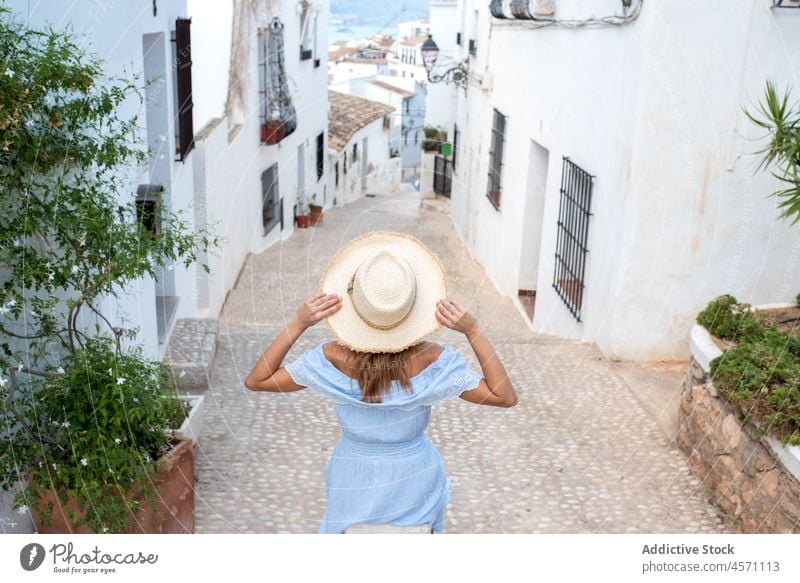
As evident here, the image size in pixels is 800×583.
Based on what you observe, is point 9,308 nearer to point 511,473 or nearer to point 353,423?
point 353,423

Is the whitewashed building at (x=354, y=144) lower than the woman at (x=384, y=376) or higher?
lower

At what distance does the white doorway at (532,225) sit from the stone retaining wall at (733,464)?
439cm

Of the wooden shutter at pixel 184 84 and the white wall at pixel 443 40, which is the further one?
the white wall at pixel 443 40

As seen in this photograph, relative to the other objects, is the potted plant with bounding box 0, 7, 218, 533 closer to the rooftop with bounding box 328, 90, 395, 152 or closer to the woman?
the woman

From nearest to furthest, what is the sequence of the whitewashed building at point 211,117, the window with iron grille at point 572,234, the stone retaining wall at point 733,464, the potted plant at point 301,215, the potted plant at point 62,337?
the potted plant at point 62,337 → the stone retaining wall at point 733,464 → the whitewashed building at point 211,117 → the window with iron grille at point 572,234 → the potted plant at point 301,215

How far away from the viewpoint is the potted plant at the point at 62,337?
312 cm

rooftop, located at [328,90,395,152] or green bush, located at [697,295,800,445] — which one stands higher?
green bush, located at [697,295,800,445]

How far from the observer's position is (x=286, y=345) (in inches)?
102

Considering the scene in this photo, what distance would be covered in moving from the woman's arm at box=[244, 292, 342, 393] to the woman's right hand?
0.28 metres

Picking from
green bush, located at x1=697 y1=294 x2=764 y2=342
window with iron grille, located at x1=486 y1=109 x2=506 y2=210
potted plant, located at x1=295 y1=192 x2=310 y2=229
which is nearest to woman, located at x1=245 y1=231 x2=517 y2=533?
green bush, located at x1=697 y1=294 x2=764 y2=342

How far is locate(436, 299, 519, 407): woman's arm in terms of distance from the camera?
2543 mm

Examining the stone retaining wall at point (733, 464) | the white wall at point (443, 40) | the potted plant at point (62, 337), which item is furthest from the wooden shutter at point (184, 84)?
the white wall at point (443, 40)

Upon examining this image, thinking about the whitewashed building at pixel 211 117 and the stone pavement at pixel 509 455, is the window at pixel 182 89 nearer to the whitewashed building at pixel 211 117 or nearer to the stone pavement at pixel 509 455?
the whitewashed building at pixel 211 117

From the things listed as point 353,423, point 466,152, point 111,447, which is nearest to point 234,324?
point 111,447
